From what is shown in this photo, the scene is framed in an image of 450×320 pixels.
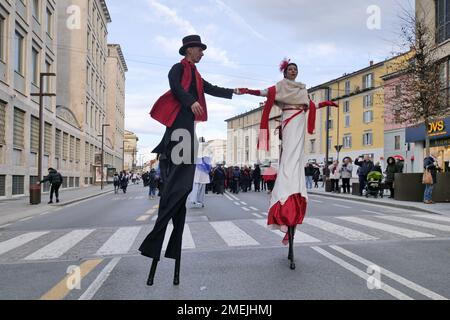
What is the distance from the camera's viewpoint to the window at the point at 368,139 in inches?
2196

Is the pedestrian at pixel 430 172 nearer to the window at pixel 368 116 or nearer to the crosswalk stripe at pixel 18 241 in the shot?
the crosswalk stripe at pixel 18 241

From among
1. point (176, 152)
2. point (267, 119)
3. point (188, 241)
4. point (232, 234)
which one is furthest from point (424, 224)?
point (176, 152)

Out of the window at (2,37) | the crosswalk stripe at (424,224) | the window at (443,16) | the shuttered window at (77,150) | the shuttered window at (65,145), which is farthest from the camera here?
the shuttered window at (77,150)

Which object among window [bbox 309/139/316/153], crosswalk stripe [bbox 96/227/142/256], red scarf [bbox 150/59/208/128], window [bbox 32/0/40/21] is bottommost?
crosswalk stripe [bbox 96/227/142/256]

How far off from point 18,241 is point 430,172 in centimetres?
1233

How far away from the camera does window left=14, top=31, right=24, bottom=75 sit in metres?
24.7

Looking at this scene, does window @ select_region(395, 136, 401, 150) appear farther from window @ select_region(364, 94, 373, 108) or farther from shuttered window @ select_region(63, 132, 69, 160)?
shuttered window @ select_region(63, 132, 69, 160)

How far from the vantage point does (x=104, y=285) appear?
4273 millimetres

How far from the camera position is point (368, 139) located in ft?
185

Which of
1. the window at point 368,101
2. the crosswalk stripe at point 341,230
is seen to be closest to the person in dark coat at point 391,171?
the crosswalk stripe at point 341,230

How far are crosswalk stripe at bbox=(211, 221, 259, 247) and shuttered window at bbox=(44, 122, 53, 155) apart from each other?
953 inches

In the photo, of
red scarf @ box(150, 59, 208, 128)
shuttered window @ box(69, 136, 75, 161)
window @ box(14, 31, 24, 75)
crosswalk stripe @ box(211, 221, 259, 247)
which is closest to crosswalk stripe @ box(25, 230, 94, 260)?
crosswalk stripe @ box(211, 221, 259, 247)
